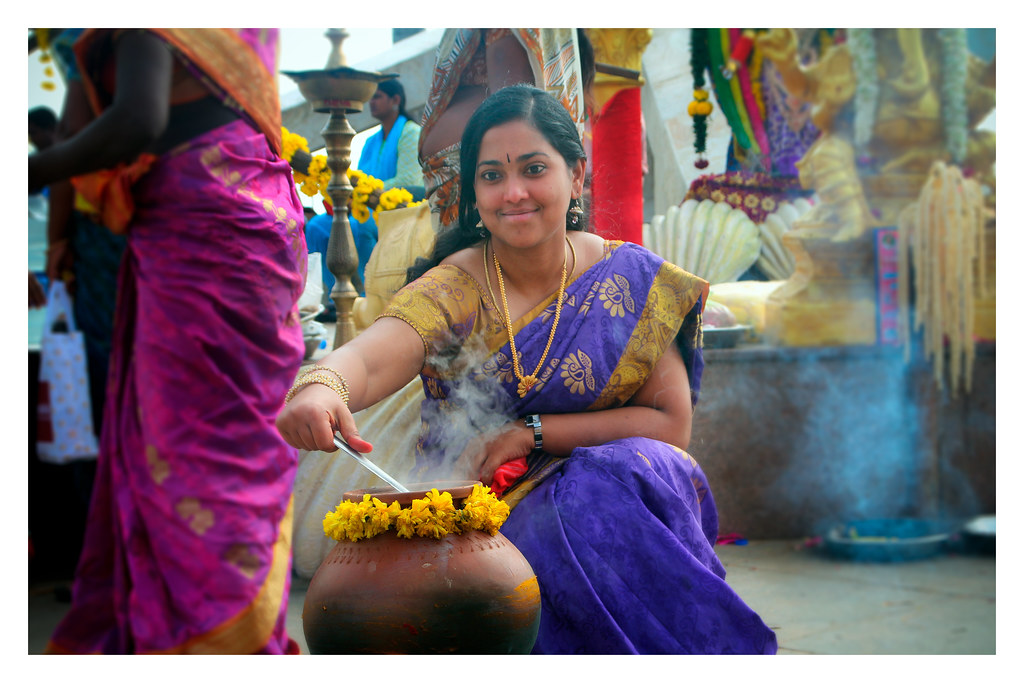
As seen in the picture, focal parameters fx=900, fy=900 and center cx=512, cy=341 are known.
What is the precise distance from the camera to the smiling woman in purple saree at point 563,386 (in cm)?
193

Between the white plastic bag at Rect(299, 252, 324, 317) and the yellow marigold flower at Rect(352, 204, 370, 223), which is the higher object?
the yellow marigold flower at Rect(352, 204, 370, 223)

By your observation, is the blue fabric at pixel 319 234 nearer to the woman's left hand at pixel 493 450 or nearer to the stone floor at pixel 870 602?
the woman's left hand at pixel 493 450

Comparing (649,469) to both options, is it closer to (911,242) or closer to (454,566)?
(454,566)

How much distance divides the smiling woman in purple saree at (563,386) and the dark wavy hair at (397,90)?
0.91 ft

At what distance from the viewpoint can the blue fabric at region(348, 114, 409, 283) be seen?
234 cm

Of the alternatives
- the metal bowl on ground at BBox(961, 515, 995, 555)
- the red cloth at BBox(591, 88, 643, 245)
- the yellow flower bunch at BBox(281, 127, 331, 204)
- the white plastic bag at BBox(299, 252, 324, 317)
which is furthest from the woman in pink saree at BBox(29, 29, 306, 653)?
the metal bowl on ground at BBox(961, 515, 995, 555)

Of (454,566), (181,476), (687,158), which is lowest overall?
(454,566)

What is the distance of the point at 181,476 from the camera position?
1639 millimetres

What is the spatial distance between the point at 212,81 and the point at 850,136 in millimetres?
2194

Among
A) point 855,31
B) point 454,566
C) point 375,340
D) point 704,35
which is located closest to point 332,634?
point 454,566

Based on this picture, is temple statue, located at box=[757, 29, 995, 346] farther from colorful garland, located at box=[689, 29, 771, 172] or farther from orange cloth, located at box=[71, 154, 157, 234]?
orange cloth, located at box=[71, 154, 157, 234]

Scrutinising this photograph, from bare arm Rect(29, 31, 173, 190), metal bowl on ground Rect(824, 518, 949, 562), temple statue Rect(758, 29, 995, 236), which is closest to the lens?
bare arm Rect(29, 31, 173, 190)

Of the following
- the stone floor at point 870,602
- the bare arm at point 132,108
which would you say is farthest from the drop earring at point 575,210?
the stone floor at point 870,602

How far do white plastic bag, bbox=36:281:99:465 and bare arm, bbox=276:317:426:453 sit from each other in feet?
1.20
